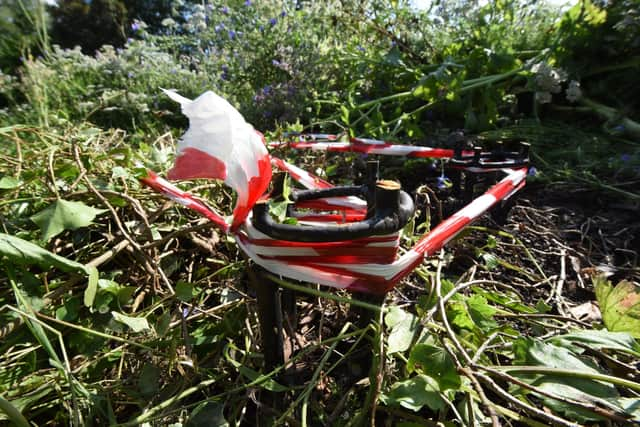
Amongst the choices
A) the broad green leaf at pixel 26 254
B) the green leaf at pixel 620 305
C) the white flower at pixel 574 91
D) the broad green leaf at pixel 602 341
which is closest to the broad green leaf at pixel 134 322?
the broad green leaf at pixel 26 254

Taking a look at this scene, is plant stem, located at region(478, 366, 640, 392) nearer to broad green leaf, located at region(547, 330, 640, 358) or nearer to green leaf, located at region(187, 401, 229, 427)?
broad green leaf, located at region(547, 330, 640, 358)

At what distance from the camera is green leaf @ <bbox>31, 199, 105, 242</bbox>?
2.46 feet

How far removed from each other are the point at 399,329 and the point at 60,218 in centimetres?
74

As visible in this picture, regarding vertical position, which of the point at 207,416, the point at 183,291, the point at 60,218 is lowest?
the point at 207,416

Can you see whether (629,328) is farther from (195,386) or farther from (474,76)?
(474,76)

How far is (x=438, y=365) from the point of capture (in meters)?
0.53

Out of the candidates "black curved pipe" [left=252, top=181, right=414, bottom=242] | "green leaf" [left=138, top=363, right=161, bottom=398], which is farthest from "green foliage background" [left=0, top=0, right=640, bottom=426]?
"black curved pipe" [left=252, top=181, right=414, bottom=242]

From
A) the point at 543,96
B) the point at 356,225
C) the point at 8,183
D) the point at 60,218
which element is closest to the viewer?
the point at 356,225

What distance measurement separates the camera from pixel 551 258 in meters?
1.17

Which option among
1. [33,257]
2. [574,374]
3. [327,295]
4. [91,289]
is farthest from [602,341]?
[33,257]

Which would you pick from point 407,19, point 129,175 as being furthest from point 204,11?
point 129,175

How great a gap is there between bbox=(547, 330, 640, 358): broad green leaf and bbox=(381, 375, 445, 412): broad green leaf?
0.24 meters

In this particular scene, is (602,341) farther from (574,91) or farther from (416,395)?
(574,91)

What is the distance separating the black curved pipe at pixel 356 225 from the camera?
471 millimetres
